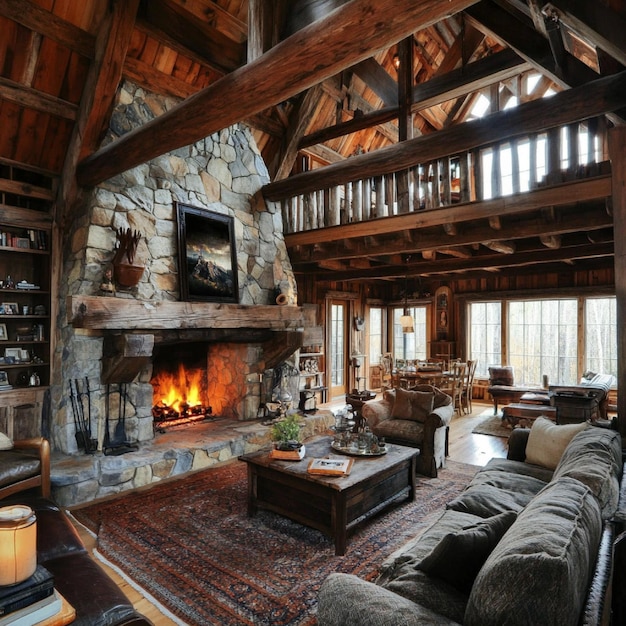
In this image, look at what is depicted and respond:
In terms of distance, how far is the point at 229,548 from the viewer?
3043mm

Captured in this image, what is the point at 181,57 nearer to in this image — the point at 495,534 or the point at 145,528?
the point at 145,528

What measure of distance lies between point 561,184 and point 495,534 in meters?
3.33

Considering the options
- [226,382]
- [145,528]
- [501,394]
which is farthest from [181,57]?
[501,394]

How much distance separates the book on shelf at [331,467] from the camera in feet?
10.3

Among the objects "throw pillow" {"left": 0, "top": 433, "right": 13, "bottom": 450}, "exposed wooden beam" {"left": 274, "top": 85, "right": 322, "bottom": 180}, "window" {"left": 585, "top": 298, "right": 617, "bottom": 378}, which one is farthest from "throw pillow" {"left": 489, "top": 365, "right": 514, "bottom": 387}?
"throw pillow" {"left": 0, "top": 433, "right": 13, "bottom": 450}

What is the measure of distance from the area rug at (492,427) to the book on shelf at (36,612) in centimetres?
611

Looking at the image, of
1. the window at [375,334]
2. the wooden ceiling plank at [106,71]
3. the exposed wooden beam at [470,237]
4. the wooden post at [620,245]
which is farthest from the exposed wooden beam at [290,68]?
the window at [375,334]

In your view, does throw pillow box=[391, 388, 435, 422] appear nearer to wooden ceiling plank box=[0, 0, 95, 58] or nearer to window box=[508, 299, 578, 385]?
wooden ceiling plank box=[0, 0, 95, 58]

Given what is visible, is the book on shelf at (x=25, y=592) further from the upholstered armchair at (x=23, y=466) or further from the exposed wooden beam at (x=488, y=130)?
the exposed wooden beam at (x=488, y=130)

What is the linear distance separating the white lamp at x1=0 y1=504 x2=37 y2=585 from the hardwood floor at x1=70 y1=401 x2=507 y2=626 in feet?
3.85

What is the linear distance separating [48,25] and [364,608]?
5146 mm

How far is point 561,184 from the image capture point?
390 cm

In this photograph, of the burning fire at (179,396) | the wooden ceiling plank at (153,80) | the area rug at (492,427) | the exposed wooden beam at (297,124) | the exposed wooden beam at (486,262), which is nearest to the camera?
the wooden ceiling plank at (153,80)

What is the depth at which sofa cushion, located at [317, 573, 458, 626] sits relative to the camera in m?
1.37
